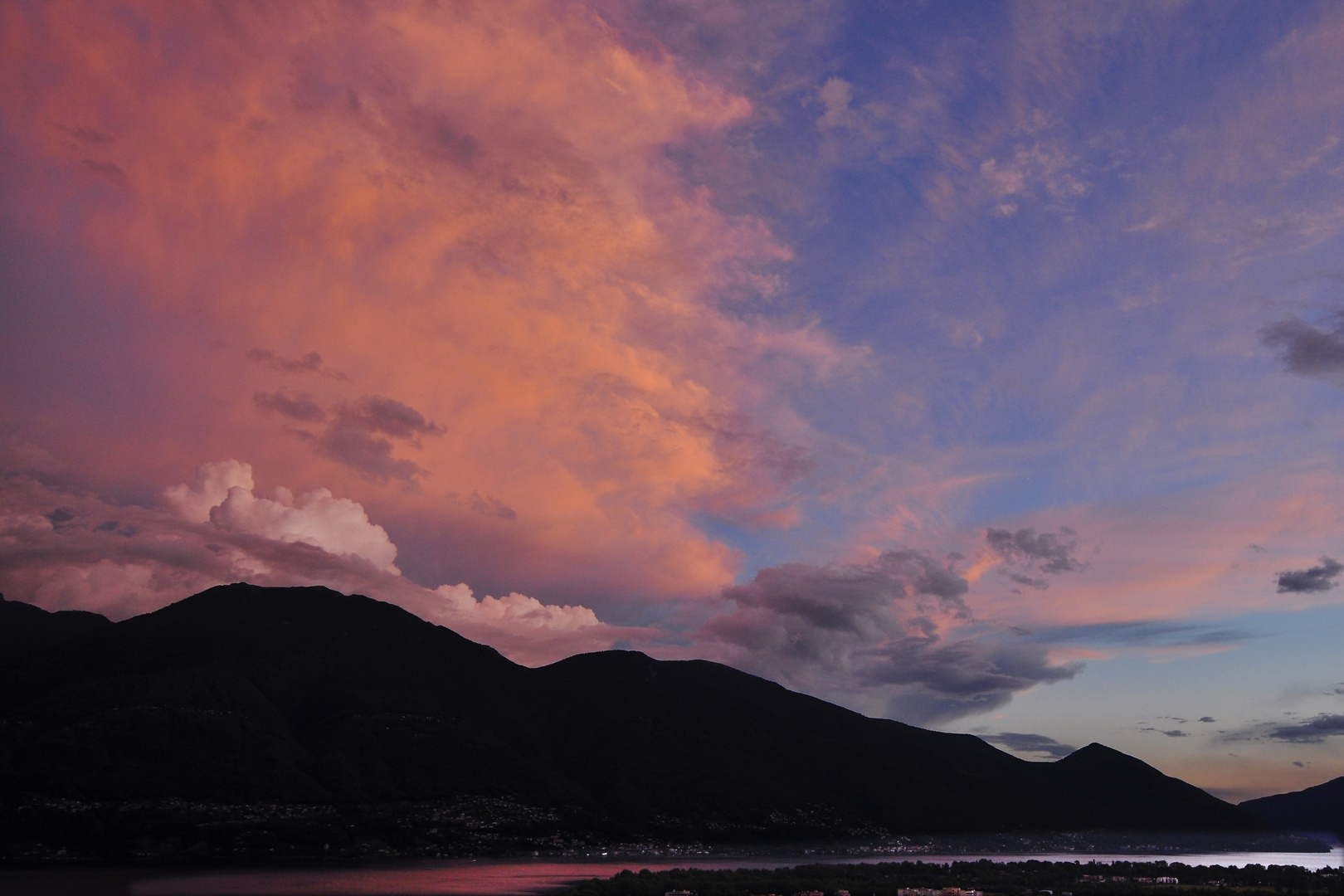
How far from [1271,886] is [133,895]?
211m

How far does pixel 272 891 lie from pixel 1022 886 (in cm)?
14182

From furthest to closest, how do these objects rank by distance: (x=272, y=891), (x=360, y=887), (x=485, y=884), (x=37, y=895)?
(x=485, y=884) → (x=360, y=887) → (x=272, y=891) → (x=37, y=895)

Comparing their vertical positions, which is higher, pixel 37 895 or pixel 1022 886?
pixel 1022 886

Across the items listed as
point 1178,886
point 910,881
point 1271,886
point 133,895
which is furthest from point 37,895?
point 1271,886

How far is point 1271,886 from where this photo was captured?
169125 mm

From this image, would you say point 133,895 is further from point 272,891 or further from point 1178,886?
point 1178,886

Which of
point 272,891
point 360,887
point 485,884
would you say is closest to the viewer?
point 272,891

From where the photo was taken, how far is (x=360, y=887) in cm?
17950

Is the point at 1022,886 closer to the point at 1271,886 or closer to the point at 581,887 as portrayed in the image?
the point at 1271,886

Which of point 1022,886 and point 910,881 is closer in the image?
point 1022,886

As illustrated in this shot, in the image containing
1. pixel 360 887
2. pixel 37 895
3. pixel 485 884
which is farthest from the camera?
pixel 485 884

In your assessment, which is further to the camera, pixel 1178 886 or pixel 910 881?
pixel 910 881

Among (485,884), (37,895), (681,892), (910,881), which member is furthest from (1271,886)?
(37,895)

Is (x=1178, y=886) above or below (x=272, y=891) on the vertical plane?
above
